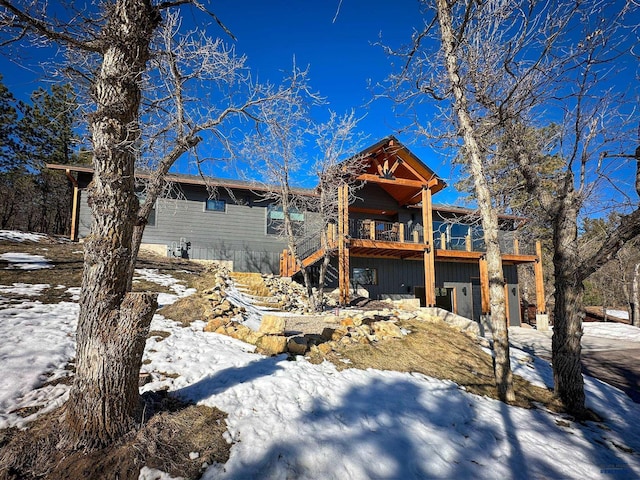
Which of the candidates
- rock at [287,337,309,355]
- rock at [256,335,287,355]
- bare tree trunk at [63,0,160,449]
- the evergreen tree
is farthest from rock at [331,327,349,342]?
→ the evergreen tree

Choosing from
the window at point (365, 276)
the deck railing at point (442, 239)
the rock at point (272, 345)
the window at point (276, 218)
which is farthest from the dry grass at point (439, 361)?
the window at point (276, 218)

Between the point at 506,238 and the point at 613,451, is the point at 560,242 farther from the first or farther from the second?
the point at 506,238

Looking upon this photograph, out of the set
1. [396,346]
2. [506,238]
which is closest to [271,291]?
[396,346]

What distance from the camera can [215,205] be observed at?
1597 centimetres

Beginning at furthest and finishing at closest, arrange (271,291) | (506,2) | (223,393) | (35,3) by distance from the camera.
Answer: (271,291) < (506,2) < (223,393) < (35,3)

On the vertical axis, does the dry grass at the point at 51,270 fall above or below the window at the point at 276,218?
below

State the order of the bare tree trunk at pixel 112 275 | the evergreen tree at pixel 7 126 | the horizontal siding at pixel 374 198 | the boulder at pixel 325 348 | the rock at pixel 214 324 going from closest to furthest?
the bare tree trunk at pixel 112 275 → the boulder at pixel 325 348 → the rock at pixel 214 324 → the horizontal siding at pixel 374 198 → the evergreen tree at pixel 7 126

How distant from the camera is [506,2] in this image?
204 inches

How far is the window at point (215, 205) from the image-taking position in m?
15.8

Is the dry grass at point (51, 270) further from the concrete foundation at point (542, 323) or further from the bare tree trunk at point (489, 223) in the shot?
the concrete foundation at point (542, 323)

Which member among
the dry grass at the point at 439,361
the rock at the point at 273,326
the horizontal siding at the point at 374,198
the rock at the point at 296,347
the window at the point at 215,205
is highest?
the horizontal siding at the point at 374,198

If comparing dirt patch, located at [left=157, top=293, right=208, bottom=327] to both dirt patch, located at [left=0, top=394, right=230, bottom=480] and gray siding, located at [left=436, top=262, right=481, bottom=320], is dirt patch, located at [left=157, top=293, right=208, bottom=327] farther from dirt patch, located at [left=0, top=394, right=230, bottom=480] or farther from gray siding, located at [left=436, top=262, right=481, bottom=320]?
gray siding, located at [left=436, top=262, right=481, bottom=320]

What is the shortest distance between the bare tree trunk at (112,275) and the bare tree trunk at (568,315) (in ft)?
20.1

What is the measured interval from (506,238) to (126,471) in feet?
63.1
